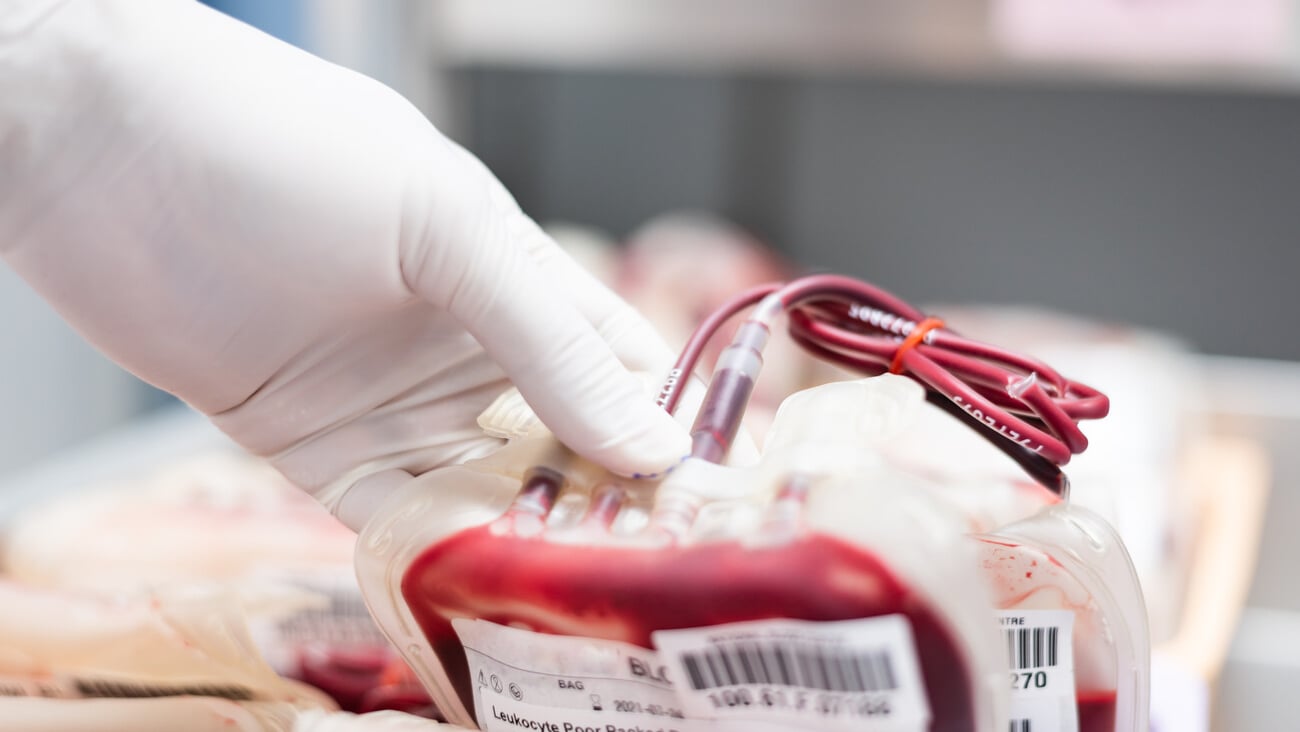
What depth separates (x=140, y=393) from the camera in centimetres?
164

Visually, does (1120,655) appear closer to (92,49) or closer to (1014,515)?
(1014,515)

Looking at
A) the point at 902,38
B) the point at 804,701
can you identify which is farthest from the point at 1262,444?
the point at 804,701

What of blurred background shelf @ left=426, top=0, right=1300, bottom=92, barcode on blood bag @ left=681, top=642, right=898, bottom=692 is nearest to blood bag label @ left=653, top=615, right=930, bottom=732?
barcode on blood bag @ left=681, top=642, right=898, bottom=692

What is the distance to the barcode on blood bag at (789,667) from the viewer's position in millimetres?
288

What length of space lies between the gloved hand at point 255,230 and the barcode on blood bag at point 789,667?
0.06 metres

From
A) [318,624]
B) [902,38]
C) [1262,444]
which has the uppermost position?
[902,38]

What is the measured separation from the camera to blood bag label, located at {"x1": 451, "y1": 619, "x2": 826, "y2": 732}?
0.32m

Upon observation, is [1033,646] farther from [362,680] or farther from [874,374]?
[362,680]

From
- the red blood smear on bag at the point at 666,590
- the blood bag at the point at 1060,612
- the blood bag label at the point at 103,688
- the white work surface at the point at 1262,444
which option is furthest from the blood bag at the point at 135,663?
the white work surface at the point at 1262,444

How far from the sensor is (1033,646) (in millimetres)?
357

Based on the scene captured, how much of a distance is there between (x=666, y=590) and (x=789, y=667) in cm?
4

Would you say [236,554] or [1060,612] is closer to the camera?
[1060,612]

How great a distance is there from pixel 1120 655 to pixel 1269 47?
114cm

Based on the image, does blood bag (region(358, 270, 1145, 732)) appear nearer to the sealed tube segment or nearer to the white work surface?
the sealed tube segment
